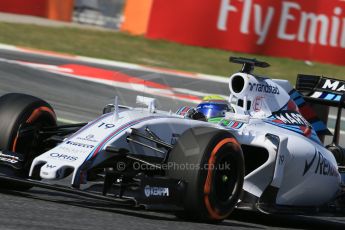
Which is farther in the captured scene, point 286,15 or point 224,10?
point 286,15

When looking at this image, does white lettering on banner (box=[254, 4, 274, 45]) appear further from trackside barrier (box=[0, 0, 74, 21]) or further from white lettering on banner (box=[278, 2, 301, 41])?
trackside barrier (box=[0, 0, 74, 21])

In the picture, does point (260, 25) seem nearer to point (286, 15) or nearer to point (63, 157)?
point (286, 15)

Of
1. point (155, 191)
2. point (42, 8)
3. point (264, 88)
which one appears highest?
point (42, 8)

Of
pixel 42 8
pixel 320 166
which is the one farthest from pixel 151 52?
pixel 320 166

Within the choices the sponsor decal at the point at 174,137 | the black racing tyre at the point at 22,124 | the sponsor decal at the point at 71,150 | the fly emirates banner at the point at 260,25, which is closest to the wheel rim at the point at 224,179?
the sponsor decal at the point at 174,137

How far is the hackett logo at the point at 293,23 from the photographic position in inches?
618

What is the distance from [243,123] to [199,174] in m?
1.03

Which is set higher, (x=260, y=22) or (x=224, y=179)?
(x=260, y=22)

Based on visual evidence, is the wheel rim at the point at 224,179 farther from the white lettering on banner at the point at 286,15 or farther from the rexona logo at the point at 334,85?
the white lettering on banner at the point at 286,15

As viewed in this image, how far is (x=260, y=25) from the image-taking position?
51.7ft

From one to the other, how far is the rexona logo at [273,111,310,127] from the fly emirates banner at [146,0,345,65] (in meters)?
8.90

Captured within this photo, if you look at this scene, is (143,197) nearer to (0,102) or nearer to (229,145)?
(229,145)

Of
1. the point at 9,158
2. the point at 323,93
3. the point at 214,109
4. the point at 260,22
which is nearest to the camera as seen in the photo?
the point at 9,158

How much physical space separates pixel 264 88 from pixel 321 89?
1.05 metres
